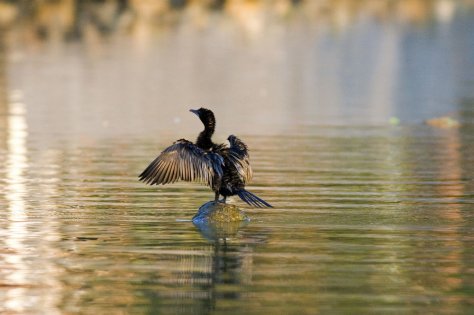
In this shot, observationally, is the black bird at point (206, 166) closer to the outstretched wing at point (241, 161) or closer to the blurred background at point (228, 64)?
the outstretched wing at point (241, 161)

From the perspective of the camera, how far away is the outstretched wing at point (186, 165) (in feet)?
45.2

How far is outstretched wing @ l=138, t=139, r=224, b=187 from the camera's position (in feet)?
45.2

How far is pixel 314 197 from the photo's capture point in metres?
16.0

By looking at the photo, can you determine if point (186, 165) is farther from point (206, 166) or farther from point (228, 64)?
point (228, 64)

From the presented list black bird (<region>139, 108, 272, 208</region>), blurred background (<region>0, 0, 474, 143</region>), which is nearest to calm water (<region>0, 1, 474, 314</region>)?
blurred background (<region>0, 0, 474, 143</region>)

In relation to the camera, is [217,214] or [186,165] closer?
[186,165]

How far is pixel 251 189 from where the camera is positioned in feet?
55.2

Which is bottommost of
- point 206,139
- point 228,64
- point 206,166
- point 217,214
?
point 217,214

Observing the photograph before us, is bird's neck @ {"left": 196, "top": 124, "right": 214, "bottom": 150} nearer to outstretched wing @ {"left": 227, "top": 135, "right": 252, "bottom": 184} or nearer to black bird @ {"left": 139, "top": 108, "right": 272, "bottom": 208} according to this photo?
black bird @ {"left": 139, "top": 108, "right": 272, "bottom": 208}

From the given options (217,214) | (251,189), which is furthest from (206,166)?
(251,189)

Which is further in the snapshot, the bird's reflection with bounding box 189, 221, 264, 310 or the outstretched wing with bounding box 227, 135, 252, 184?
the outstretched wing with bounding box 227, 135, 252, 184

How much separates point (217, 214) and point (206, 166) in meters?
0.55

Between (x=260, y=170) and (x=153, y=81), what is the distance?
17948 millimetres

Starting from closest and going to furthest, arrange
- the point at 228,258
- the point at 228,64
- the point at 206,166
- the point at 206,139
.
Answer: the point at 228,258, the point at 206,166, the point at 206,139, the point at 228,64
